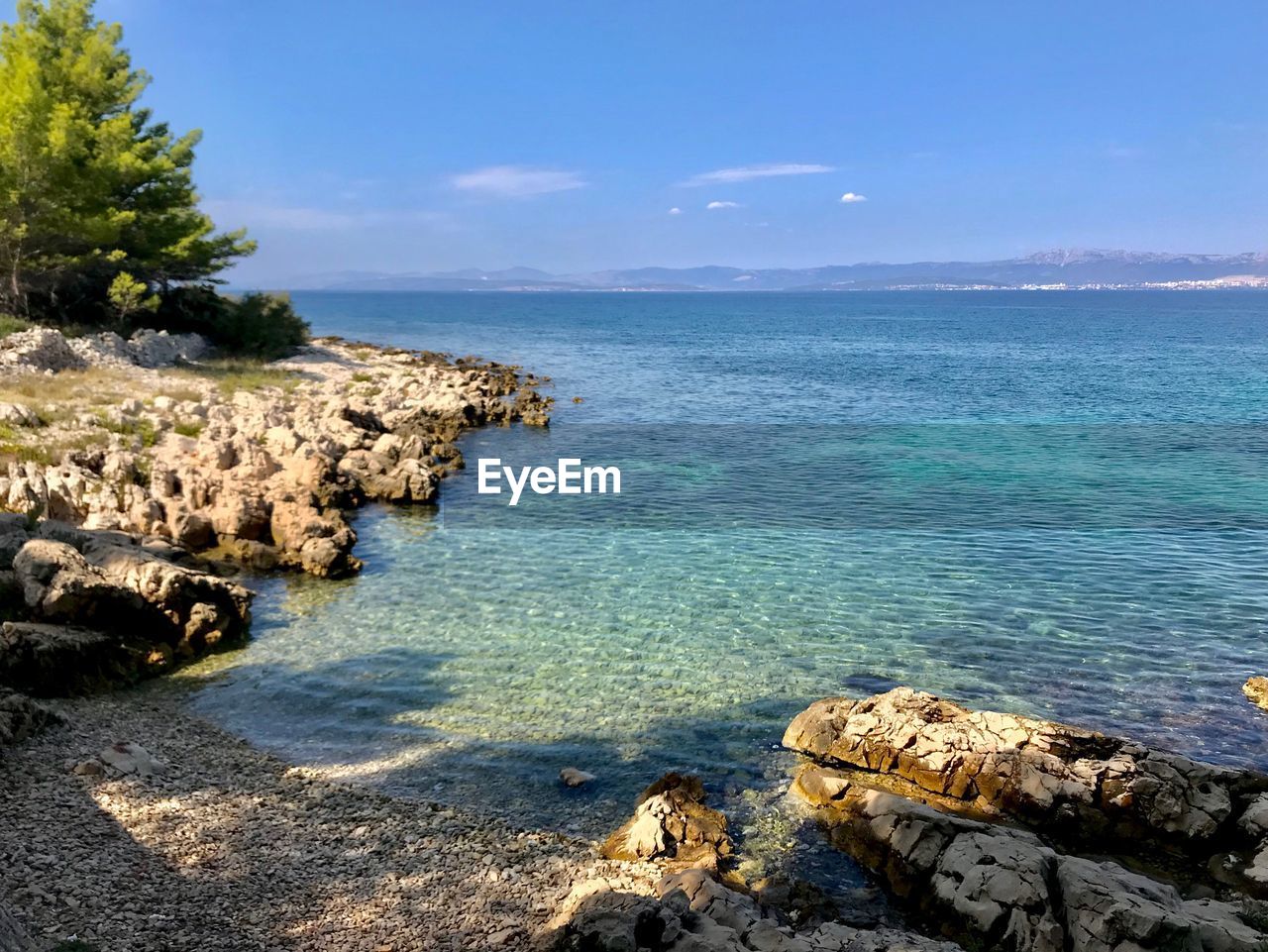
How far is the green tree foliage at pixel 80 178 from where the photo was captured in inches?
1842

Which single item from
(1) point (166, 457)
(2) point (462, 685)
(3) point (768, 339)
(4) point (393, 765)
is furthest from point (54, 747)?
Answer: (3) point (768, 339)

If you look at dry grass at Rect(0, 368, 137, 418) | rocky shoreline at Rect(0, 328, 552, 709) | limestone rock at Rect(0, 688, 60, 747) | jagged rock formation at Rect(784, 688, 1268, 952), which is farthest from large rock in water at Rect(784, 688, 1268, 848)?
dry grass at Rect(0, 368, 137, 418)

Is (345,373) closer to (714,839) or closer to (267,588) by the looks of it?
(267,588)

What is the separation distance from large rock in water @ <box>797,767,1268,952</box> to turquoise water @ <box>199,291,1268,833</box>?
11.0 feet

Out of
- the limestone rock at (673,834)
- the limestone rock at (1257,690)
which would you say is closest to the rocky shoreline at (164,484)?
the limestone rock at (673,834)

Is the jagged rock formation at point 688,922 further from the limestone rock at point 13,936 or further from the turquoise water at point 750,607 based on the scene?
the limestone rock at point 13,936

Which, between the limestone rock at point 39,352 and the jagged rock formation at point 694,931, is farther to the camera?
the limestone rock at point 39,352

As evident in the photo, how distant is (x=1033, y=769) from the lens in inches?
573

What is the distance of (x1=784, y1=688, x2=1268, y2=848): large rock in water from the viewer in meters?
13.7

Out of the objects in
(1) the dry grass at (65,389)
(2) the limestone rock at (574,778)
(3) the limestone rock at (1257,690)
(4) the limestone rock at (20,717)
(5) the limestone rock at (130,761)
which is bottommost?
(2) the limestone rock at (574,778)

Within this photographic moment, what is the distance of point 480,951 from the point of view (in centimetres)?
1072

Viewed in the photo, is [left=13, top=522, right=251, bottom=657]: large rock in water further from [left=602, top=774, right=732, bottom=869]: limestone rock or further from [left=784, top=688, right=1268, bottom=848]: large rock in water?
[left=784, top=688, right=1268, bottom=848]: large rock in water

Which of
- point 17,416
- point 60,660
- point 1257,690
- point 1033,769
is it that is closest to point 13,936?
point 60,660

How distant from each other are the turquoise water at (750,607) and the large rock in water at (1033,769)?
1.69 metres
